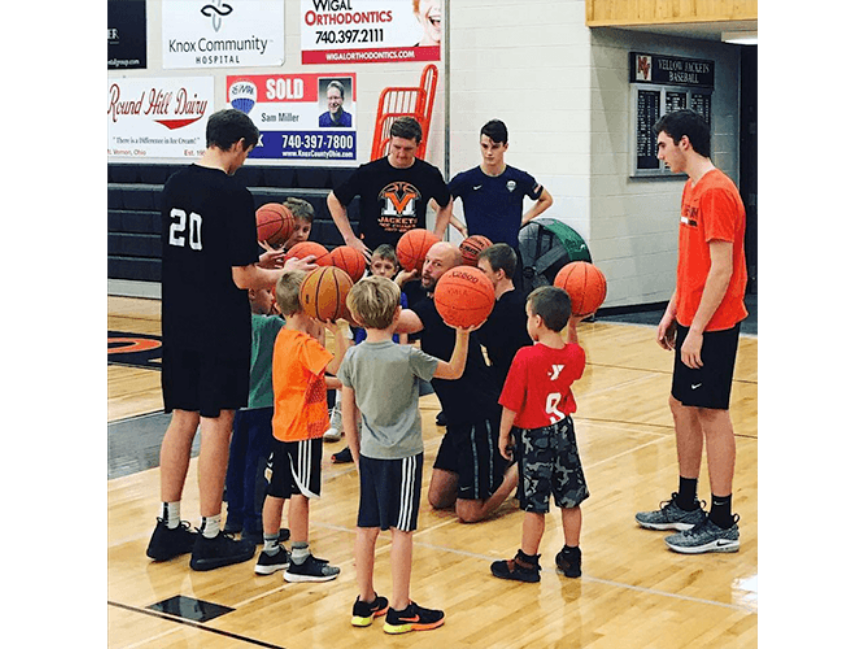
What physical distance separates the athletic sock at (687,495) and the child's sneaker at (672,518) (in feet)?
0.06

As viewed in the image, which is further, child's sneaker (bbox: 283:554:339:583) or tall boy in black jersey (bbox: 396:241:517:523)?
tall boy in black jersey (bbox: 396:241:517:523)

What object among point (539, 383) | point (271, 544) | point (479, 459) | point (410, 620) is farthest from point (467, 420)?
point (410, 620)

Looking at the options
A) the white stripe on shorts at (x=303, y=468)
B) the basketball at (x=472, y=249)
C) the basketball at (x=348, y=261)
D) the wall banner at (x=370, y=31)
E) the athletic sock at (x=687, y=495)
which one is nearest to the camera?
the white stripe on shorts at (x=303, y=468)

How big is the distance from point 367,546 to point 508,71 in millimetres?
8374

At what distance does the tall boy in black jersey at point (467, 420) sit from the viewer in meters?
5.70

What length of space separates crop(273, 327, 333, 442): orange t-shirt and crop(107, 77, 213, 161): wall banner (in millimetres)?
9074

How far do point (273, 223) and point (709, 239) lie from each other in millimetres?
2187

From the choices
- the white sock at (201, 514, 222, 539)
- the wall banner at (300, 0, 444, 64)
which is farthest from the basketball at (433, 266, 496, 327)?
the wall banner at (300, 0, 444, 64)

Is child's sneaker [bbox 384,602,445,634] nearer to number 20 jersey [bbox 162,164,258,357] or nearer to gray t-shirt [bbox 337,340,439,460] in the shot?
gray t-shirt [bbox 337,340,439,460]

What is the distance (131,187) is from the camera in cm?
1417

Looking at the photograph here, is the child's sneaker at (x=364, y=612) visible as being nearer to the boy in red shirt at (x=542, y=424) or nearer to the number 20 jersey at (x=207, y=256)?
the boy in red shirt at (x=542, y=424)

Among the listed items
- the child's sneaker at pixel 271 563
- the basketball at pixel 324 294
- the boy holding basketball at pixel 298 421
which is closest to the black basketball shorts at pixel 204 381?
the boy holding basketball at pixel 298 421

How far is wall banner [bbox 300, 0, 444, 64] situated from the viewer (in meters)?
12.3
